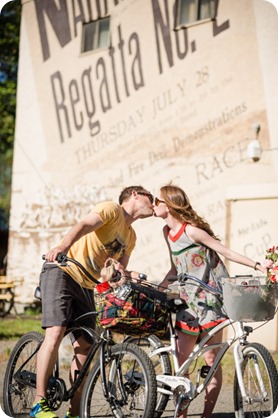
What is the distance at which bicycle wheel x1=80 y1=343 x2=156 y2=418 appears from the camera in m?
3.97

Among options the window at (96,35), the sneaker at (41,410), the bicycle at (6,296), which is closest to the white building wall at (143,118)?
the window at (96,35)

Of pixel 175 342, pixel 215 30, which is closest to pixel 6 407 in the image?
pixel 175 342

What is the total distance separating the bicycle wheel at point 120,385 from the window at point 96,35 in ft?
25.7

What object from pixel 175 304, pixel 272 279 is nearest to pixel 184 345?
pixel 175 304

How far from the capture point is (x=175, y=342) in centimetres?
416

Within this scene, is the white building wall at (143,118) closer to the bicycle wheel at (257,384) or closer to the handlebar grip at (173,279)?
the handlebar grip at (173,279)

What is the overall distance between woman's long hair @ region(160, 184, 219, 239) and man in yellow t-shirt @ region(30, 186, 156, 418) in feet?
0.54

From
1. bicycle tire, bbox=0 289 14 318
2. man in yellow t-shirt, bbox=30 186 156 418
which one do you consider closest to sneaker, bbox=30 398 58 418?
man in yellow t-shirt, bbox=30 186 156 418

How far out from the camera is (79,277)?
447 centimetres

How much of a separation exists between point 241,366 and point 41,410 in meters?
1.26

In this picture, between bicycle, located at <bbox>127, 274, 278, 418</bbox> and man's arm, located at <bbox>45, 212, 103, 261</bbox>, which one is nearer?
bicycle, located at <bbox>127, 274, 278, 418</bbox>

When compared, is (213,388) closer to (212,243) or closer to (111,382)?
(111,382)

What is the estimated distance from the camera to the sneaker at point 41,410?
13.8 ft

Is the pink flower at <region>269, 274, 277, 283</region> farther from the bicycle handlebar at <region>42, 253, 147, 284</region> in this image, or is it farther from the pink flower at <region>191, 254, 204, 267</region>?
the bicycle handlebar at <region>42, 253, 147, 284</region>
